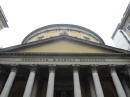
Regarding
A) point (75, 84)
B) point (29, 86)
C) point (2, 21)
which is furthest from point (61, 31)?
point (29, 86)

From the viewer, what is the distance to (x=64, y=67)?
51.4ft

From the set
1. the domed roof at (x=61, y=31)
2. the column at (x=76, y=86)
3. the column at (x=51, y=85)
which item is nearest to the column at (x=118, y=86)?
the column at (x=76, y=86)

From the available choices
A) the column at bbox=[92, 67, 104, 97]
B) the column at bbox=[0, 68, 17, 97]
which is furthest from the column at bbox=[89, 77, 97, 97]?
the column at bbox=[0, 68, 17, 97]

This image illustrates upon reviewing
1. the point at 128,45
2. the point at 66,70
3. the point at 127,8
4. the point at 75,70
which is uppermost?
the point at 127,8

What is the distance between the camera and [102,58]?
16.2 m

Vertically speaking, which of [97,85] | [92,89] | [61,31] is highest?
[61,31]

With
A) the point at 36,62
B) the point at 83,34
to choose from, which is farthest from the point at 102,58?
the point at 83,34

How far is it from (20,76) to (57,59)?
5.21m

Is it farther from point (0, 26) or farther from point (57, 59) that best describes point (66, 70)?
point (0, 26)

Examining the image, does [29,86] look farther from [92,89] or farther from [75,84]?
[92,89]

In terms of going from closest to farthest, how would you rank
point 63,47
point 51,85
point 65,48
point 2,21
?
1. point 51,85
2. point 65,48
3. point 63,47
4. point 2,21

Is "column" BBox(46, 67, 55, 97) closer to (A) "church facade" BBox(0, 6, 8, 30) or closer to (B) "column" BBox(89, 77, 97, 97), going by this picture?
(B) "column" BBox(89, 77, 97, 97)

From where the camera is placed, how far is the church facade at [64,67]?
1515 centimetres

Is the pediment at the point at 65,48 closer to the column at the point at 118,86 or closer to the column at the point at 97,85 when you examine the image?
the column at the point at 97,85
